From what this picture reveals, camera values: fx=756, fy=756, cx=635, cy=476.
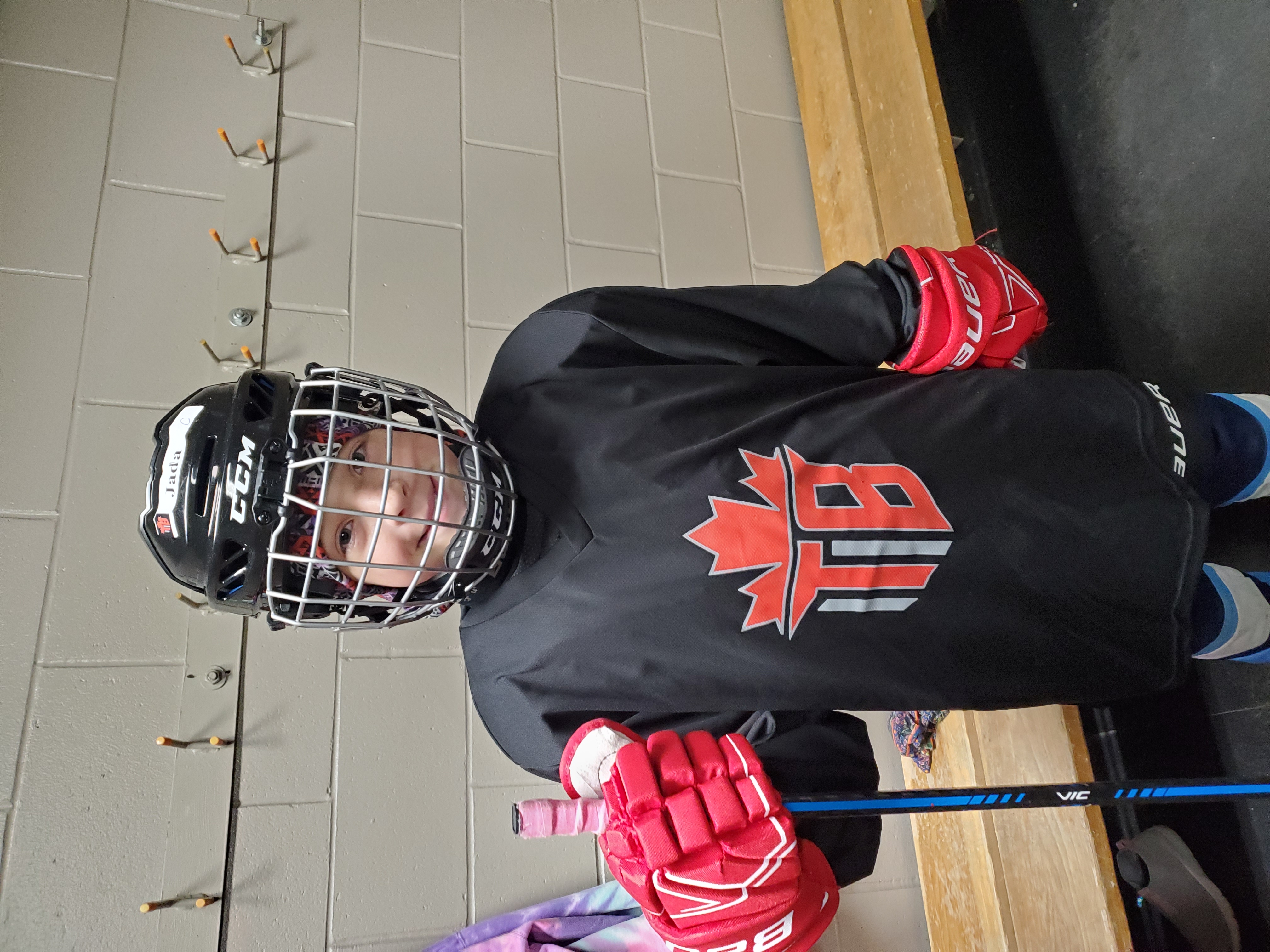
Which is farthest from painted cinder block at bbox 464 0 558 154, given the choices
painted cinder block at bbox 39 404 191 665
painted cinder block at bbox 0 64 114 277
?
painted cinder block at bbox 39 404 191 665

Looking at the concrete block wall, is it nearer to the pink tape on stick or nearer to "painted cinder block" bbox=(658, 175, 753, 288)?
"painted cinder block" bbox=(658, 175, 753, 288)

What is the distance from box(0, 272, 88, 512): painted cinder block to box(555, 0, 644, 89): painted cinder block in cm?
120

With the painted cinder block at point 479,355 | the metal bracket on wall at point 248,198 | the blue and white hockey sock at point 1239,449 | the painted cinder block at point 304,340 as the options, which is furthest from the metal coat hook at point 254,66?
the blue and white hockey sock at point 1239,449

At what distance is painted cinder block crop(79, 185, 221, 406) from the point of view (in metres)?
1.35

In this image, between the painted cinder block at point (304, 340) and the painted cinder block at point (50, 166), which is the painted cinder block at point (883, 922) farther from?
the painted cinder block at point (50, 166)

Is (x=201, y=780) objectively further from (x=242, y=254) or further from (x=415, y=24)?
(x=415, y=24)

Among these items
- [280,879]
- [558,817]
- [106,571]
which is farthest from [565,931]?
[106,571]

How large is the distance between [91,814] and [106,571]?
371 millimetres

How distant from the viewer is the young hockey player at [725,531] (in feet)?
2.90

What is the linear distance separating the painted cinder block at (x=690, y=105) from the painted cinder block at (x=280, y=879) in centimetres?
159

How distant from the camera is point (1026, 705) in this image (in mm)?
966

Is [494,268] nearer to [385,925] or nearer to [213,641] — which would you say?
[213,641]

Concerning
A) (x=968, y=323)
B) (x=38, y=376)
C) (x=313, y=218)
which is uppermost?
(x=313, y=218)

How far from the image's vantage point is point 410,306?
1562 mm
